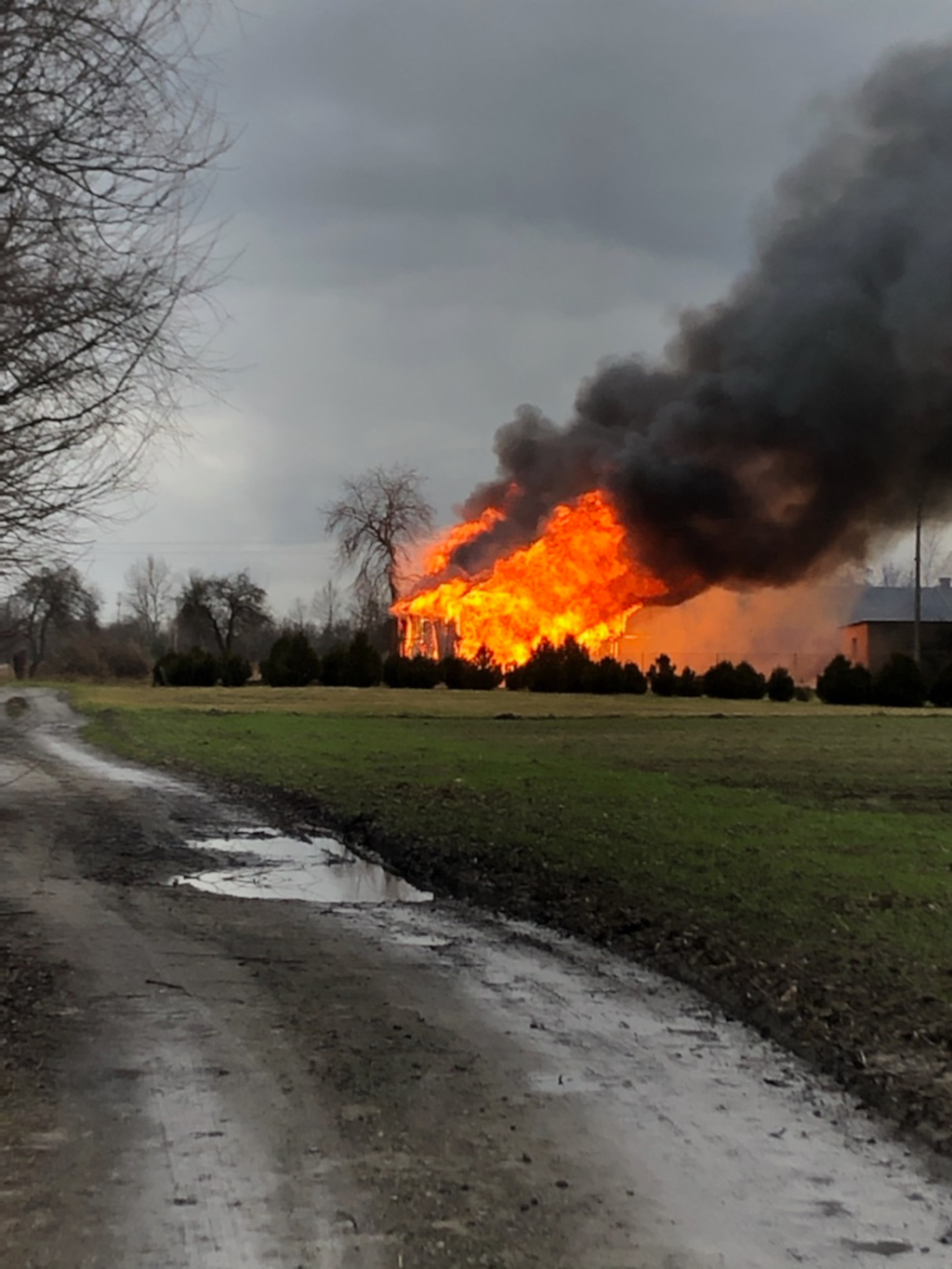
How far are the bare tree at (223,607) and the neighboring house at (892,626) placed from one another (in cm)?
3193

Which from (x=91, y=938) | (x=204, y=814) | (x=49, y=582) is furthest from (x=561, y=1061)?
(x=204, y=814)

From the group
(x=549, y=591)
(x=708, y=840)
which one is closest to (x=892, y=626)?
(x=549, y=591)

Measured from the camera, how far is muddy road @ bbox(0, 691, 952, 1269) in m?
3.53

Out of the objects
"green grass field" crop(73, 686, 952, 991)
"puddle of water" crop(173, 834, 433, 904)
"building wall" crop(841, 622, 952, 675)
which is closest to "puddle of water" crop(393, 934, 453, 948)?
"puddle of water" crop(173, 834, 433, 904)

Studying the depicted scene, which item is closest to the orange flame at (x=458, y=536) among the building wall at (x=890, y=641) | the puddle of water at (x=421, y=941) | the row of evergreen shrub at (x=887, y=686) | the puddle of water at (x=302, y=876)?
the row of evergreen shrub at (x=887, y=686)

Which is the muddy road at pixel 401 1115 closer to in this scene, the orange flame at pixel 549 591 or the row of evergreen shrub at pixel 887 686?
the orange flame at pixel 549 591

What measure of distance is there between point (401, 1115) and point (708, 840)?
6468 millimetres

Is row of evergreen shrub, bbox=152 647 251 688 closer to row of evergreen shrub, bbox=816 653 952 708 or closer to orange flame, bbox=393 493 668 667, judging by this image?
orange flame, bbox=393 493 668 667

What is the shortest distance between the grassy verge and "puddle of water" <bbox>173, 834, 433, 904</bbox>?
13.5 inches

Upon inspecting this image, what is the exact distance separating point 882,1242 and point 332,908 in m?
5.44

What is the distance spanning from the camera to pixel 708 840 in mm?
10555

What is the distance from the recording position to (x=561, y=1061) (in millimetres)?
5191

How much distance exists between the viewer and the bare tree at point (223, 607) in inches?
2726

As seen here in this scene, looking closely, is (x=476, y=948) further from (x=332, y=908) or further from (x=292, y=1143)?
(x=292, y=1143)
